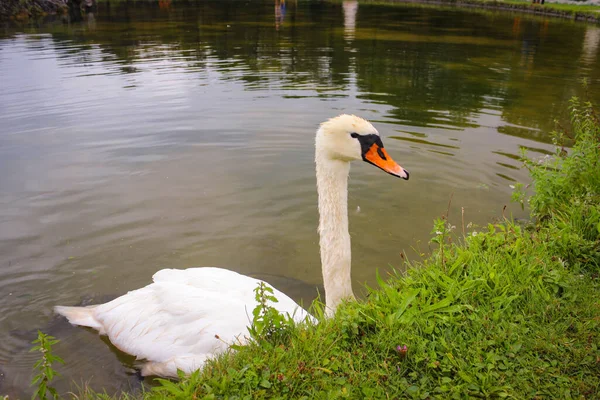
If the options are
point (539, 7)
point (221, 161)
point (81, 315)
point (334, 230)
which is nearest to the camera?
point (334, 230)

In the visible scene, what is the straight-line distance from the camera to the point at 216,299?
3.55 m

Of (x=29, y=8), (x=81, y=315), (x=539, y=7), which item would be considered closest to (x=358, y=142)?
(x=81, y=315)

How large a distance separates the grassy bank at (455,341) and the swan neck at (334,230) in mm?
509

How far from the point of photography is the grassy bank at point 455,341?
8.31ft

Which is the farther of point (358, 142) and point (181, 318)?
point (358, 142)

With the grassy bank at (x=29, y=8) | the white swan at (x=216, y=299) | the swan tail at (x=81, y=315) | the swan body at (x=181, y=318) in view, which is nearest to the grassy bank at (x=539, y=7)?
the white swan at (x=216, y=299)

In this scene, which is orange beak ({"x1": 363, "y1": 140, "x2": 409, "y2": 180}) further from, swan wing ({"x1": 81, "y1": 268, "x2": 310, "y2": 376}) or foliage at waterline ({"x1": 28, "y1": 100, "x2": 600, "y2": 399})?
swan wing ({"x1": 81, "y1": 268, "x2": 310, "y2": 376})

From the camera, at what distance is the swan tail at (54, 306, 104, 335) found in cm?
407

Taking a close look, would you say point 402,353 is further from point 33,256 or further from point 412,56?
point 412,56

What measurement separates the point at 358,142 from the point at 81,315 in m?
2.92

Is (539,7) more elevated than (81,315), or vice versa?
(539,7)

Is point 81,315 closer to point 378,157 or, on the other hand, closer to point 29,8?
point 378,157

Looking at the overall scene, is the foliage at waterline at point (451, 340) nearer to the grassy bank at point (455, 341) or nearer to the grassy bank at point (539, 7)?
the grassy bank at point (455, 341)

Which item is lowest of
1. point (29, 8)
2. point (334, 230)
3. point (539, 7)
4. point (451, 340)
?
point (451, 340)
